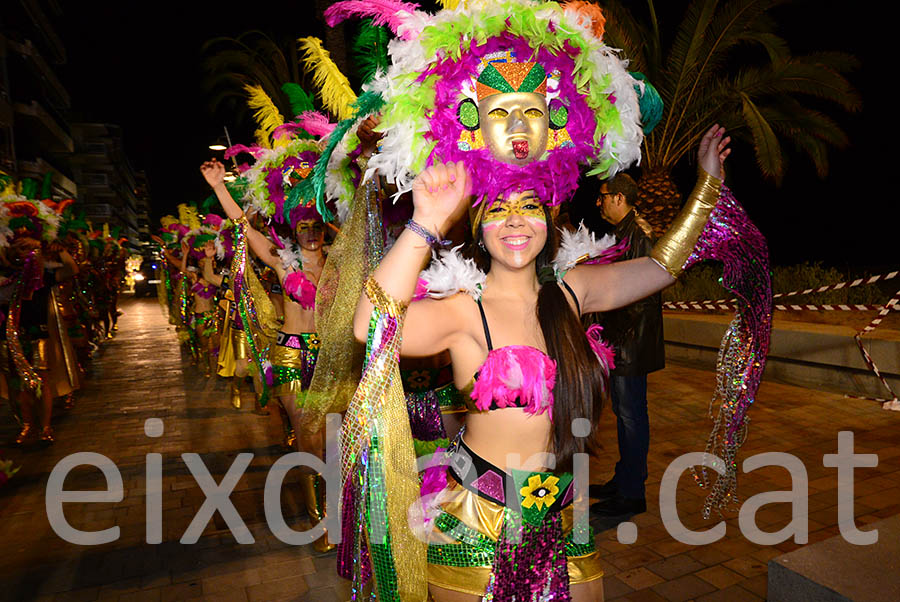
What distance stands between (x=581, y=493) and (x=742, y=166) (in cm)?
1731

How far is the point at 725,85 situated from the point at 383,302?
9.57 metres

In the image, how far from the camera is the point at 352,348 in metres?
2.12

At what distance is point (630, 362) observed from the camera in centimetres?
394

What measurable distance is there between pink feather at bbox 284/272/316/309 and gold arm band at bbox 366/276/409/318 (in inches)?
94.3

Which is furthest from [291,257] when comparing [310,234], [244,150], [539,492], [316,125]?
[539,492]

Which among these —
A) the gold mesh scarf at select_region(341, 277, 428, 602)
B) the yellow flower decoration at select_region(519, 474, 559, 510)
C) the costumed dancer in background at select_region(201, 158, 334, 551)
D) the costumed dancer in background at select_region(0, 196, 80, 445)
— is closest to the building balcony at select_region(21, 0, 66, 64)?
the costumed dancer in background at select_region(0, 196, 80, 445)

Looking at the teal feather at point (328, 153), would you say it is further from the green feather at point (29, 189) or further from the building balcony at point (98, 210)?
the building balcony at point (98, 210)

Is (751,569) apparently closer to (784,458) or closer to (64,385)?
(784,458)

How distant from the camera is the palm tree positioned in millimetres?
8703

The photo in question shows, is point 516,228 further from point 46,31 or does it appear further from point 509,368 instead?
point 46,31

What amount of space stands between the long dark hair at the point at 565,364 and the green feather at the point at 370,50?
2.30ft

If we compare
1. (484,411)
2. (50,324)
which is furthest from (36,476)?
(484,411)

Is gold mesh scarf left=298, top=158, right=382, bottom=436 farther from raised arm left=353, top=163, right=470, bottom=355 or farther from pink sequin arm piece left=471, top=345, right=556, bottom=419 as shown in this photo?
pink sequin arm piece left=471, top=345, right=556, bottom=419

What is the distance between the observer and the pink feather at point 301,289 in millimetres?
3963
